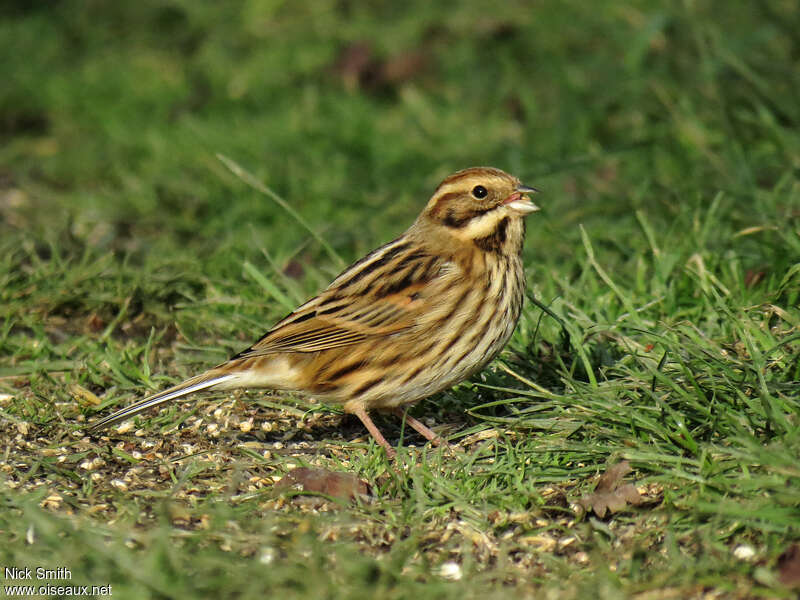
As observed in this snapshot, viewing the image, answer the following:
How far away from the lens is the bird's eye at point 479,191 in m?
4.96

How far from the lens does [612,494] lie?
13.3 feet

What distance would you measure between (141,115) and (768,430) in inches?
255

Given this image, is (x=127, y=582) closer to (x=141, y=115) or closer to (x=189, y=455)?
(x=189, y=455)

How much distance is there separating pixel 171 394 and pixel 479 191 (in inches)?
58.0

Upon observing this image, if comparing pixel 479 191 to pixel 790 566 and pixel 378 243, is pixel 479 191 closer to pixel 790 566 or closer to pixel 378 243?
pixel 378 243

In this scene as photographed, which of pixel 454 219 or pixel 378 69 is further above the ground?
pixel 454 219

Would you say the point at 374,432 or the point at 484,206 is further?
the point at 484,206

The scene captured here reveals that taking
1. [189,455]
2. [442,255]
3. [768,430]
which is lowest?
[189,455]

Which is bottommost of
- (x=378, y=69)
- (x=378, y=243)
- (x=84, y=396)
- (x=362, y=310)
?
(x=84, y=396)

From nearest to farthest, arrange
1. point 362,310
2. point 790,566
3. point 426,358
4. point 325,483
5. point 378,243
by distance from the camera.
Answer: point 790,566 → point 325,483 → point 426,358 → point 362,310 → point 378,243

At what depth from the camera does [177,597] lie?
132 inches

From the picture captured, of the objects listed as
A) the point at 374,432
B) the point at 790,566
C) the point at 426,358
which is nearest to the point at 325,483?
the point at 374,432

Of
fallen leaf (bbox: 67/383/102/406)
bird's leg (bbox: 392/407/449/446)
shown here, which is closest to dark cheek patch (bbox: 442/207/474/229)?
bird's leg (bbox: 392/407/449/446)

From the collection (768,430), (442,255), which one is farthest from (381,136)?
(768,430)
